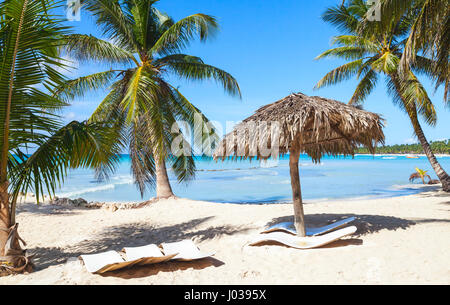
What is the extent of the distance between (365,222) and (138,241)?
180 inches

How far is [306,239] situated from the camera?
4.60m

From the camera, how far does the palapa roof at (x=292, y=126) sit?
439cm

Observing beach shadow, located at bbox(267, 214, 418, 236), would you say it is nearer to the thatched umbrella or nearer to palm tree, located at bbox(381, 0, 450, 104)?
the thatched umbrella

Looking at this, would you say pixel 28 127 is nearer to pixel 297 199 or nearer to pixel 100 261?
pixel 100 261

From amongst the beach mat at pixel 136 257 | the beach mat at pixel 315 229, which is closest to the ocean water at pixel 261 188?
the beach mat at pixel 315 229

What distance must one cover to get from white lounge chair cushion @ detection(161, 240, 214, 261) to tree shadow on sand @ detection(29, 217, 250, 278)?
132mm

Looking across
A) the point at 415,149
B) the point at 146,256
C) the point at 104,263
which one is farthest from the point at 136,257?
the point at 415,149

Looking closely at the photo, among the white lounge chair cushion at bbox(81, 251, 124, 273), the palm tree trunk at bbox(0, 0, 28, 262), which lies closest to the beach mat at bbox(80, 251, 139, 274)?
the white lounge chair cushion at bbox(81, 251, 124, 273)

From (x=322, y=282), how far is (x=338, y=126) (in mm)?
2772

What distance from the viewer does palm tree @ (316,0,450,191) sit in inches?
382

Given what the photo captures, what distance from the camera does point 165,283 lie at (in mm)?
3535

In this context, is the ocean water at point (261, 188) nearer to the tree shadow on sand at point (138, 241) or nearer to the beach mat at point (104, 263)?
the tree shadow on sand at point (138, 241)

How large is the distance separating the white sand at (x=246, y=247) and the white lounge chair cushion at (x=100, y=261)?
4.6 inches

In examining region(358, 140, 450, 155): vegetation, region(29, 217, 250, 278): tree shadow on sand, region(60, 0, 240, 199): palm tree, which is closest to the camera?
region(29, 217, 250, 278): tree shadow on sand
